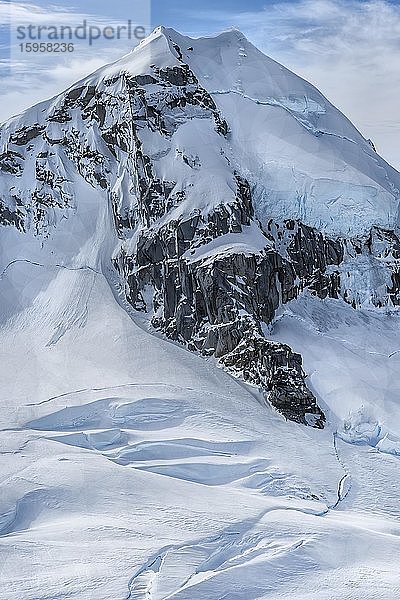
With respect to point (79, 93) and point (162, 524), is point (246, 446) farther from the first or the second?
point (79, 93)

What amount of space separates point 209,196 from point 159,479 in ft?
78.2

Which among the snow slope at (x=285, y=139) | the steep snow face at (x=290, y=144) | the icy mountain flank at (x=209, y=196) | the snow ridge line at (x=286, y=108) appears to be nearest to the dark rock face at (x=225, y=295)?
the icy mountain flank at (x=209, y=196)

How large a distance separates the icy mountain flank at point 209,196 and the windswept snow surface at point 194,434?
0.32m

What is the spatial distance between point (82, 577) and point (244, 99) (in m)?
42.5

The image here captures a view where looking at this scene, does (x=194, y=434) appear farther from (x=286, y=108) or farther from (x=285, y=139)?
(x=286, y=108)

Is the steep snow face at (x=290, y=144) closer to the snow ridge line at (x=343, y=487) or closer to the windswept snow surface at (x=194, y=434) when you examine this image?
the windswept snow surface at (x=194, y=434)

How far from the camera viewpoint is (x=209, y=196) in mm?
52594

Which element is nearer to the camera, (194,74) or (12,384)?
(12,384)

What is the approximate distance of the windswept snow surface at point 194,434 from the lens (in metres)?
27.3

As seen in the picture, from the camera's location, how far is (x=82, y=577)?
2602cm

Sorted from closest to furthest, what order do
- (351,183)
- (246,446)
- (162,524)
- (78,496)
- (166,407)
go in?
1. (162,524)
2. (78,496)
3. (246,446)
4. (166,407)
5. (351,183)

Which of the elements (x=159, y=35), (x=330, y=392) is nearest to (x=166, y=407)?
(x=330, y=392)

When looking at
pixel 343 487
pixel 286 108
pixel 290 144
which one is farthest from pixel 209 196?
pixel 343 487

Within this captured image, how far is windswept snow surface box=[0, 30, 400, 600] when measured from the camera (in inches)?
1077
